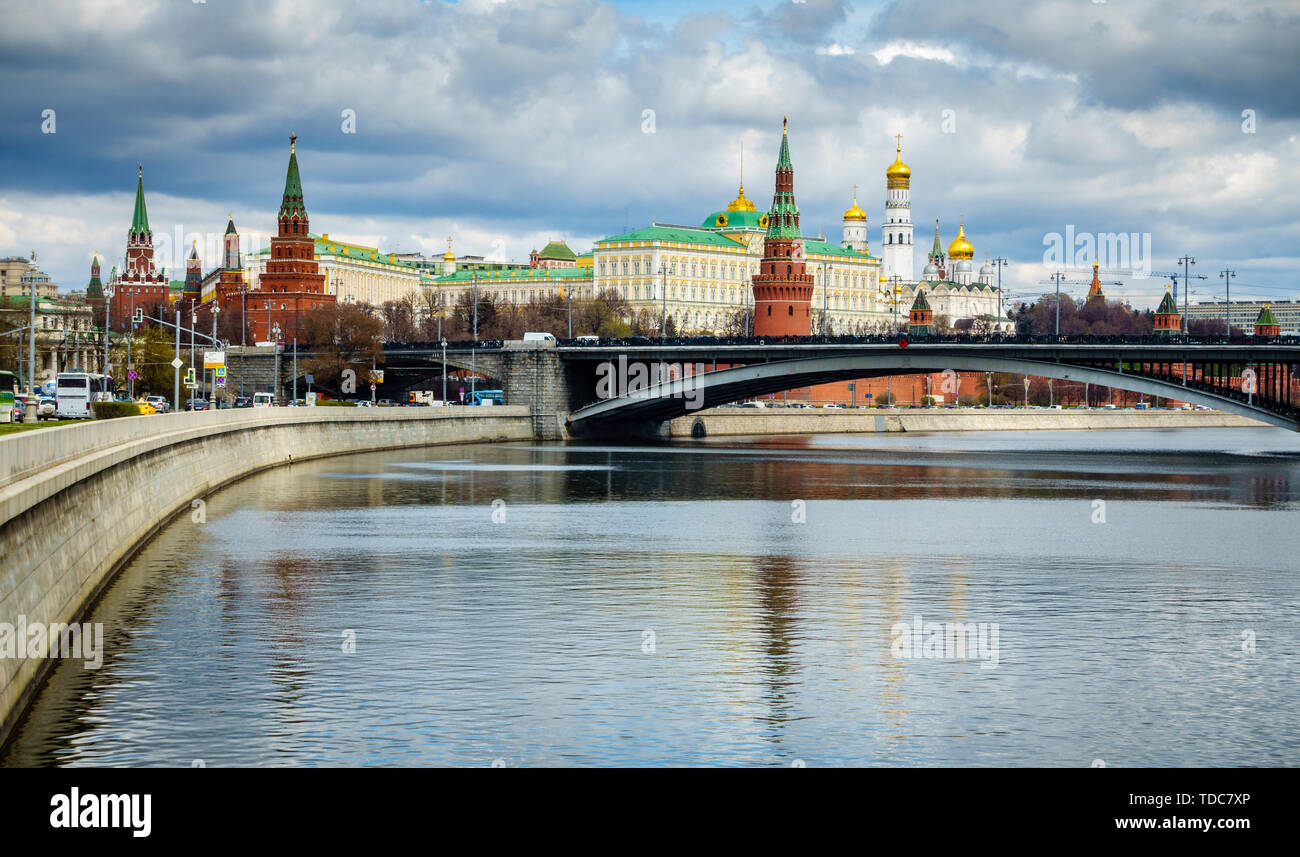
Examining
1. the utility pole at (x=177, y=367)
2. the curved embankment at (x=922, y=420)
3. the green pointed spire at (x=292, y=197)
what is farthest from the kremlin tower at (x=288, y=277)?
the utility pole at (x=177, y=367)

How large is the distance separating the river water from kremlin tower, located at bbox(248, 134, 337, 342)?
108754mm

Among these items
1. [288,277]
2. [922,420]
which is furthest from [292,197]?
[922,420]

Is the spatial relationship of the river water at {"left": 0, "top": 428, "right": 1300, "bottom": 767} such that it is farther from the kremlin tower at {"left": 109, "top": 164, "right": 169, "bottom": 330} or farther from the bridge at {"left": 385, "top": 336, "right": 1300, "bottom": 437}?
the kremlin tower at {"left": 109, "top": 164, "right": 169, "bottom": 330}

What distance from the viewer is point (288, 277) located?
481 ft

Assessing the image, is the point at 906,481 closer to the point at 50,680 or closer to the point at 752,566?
the point at 752,566

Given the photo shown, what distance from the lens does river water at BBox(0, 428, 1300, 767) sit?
14.4 meters

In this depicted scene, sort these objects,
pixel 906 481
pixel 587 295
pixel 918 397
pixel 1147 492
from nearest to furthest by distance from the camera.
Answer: pixel 1147 492 < pixel 906 481 < pixel 918 397 < pixel 587 295

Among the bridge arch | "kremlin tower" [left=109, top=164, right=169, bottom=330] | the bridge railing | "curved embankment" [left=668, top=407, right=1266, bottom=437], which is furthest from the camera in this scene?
"kremlin tower" [left=109, top=164, right=169, bottom=330]

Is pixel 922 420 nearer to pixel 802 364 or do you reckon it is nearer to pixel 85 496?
pixel 802 364

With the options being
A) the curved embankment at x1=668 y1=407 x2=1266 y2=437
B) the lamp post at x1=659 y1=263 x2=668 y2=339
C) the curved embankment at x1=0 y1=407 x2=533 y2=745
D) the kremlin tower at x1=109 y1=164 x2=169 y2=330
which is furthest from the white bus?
the kremlin tower at x1=109 y1=164 x2=169 y2=330
